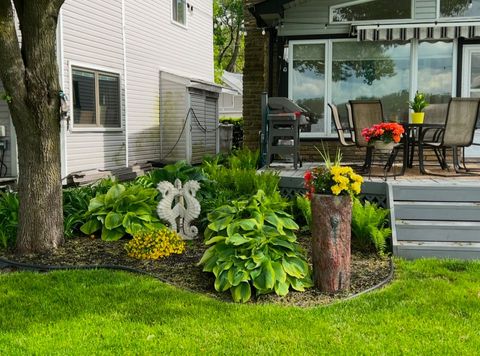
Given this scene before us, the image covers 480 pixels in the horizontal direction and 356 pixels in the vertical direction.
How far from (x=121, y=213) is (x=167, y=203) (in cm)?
60

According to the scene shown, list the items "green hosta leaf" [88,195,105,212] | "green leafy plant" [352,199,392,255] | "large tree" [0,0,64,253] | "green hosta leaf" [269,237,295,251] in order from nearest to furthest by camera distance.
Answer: "green hosta leaf" [269,237,295,251] → "large tree" [0,0,64,253] → "green leafy plant" [352,199,392,255] → "green hosta leaf" [88,195,105,212]

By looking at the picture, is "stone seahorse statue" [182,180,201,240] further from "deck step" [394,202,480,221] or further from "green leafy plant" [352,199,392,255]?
"deck step" [394,202,480,221]

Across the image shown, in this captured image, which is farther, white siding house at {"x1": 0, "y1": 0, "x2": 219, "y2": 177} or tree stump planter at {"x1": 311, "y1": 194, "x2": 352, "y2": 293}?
white siding house at {"x1": 0, "y1": 0, "x2": 219, "y2": 177}

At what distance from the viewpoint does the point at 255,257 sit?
4.11 meters

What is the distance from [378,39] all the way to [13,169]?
6.97m

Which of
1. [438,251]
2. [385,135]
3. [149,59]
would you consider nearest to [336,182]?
[438,251]

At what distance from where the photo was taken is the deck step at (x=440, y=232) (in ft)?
17.4

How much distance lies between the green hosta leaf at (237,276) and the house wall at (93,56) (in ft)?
21.9

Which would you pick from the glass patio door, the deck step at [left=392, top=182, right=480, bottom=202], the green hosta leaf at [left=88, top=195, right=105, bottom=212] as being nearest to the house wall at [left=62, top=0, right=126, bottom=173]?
the green hosta leaf at [left=88, top=195, right=105, bottom=212]

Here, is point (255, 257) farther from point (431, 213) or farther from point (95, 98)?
point (95, 98)

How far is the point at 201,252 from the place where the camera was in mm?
5297

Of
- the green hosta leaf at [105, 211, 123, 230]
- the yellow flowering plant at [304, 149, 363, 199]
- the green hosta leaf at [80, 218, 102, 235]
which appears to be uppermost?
the yellow flowering plant at [304, 149, 363, 199]

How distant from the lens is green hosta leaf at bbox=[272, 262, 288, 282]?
→ 4.09 meters

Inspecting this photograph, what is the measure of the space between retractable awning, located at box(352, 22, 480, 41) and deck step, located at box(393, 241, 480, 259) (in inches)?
203
